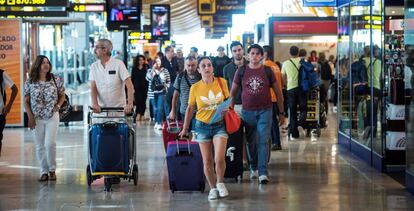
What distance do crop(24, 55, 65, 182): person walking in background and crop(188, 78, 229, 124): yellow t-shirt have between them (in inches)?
91.6

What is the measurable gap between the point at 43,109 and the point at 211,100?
2635mm

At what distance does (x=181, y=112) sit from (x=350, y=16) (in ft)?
13.4

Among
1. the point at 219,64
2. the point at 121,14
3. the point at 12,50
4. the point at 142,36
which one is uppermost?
the point at 142,36

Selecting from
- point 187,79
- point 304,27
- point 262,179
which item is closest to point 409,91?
point 262,179

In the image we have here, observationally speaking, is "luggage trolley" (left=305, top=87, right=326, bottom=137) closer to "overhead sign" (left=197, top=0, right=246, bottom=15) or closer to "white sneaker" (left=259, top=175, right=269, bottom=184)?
"white sneaker" (left=259, top=175, right=269, bottom=184)

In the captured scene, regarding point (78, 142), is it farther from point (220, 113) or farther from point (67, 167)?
point (220, 113)

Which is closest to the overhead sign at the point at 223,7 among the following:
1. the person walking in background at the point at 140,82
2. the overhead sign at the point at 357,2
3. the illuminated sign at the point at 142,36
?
the illuminated sign at the point at 142,36

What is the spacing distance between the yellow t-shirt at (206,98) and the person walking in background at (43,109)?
2327 mm

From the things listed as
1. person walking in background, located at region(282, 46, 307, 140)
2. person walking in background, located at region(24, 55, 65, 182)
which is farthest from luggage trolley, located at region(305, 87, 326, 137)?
person walking in background, located at region(24, 55, 65, 182)

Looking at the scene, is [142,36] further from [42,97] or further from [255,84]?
[255,84]

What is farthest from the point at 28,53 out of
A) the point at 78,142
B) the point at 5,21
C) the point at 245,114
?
the point at 245,114

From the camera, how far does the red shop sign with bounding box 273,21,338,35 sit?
28.4 metres

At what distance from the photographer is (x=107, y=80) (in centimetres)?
1078

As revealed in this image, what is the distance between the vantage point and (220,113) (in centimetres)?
978
